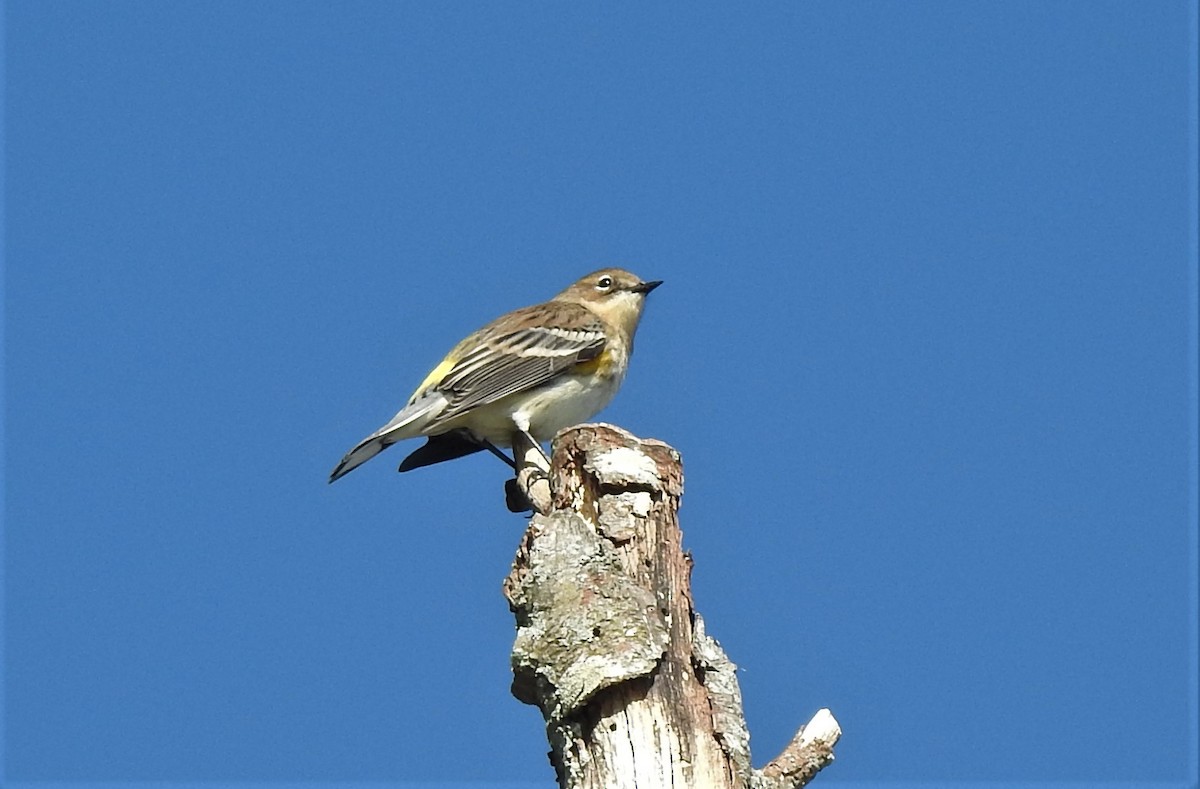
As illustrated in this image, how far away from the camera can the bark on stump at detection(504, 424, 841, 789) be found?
21.1ft

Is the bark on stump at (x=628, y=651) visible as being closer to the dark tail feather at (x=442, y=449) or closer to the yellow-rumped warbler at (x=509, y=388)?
the yellow-rumped warbler at (x=509, y=388)

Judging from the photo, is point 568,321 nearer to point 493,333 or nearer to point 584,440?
point 493,333

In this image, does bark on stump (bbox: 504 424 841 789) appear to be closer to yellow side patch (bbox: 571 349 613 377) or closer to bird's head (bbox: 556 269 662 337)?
yellow side patch (bbox: 571 349 613 377)

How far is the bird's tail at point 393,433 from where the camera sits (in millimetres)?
10969

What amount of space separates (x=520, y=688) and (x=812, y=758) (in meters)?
1.34

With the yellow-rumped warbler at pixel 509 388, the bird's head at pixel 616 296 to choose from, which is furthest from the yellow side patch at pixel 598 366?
the bird's head at pixel 616 296

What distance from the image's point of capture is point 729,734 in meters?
6.50

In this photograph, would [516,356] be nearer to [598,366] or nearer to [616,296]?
[598,366]

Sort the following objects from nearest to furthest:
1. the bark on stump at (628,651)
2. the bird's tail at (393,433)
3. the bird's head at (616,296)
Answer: the bark on stump at (628,651) → the bird's tail at (393,433) → the bird's head at (616,296)

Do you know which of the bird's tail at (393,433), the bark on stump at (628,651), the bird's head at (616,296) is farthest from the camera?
the bird's head at (616,296)

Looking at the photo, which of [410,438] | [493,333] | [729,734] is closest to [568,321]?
[493,333]

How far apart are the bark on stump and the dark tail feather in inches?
156

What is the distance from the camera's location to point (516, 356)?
11648mm

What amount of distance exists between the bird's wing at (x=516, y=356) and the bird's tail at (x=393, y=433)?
77 mm
